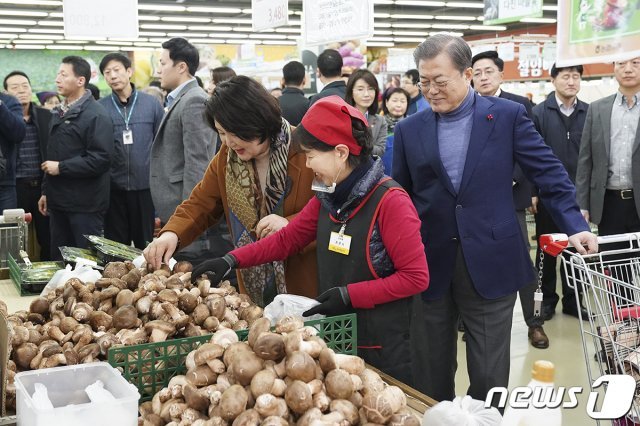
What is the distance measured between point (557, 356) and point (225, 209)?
8.98 feet

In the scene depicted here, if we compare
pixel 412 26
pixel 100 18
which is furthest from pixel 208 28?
pixel 100 18

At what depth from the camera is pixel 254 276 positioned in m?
2.67

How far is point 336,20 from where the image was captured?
556 centimetres

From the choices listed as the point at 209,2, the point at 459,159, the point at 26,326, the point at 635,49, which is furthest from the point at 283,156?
the point at 209,2

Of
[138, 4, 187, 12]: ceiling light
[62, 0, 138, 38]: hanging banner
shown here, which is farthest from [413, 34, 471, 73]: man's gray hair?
[138, 4, 187, 12]: ceiling light

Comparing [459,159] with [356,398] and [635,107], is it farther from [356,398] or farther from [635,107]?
[635,107]

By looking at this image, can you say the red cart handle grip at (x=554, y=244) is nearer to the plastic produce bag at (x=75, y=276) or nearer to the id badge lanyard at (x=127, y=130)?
the plastic produce bag at (x=75, y=276)

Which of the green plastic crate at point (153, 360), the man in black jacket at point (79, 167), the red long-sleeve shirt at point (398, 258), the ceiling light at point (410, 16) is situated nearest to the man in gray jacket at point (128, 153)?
the man in black jacket at point (79, 167)

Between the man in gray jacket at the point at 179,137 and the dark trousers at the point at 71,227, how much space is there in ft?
3.21

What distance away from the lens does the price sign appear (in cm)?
622

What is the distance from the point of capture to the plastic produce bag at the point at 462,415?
147 cm

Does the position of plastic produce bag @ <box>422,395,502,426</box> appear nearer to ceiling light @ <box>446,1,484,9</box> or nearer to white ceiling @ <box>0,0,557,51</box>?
white ceiling @ <box>0,0,557,51</box>

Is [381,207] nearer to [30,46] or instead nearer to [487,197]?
[487,197]

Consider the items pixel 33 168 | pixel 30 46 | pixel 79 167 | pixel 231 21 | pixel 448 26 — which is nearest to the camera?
→ pixel 79 167
